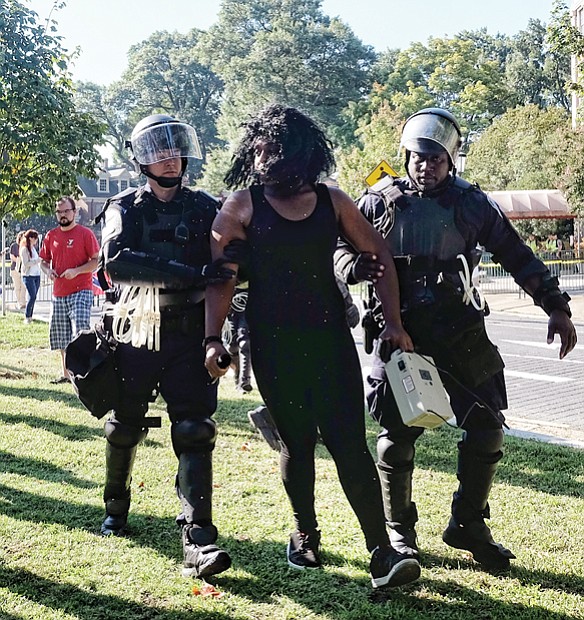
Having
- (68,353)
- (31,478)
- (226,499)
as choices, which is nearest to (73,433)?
(31,478)

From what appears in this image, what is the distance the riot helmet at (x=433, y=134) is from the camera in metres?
3.81

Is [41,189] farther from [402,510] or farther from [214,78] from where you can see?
[214,78]

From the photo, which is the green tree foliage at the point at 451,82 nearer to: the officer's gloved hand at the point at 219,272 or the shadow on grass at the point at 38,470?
the shadow on grass at the point at 38,470

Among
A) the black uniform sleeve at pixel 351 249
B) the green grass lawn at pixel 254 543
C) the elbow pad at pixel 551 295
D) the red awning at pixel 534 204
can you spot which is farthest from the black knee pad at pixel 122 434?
the red awning at pixel 534 204

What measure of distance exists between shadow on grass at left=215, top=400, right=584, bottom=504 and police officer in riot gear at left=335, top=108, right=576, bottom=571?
61.0 inches

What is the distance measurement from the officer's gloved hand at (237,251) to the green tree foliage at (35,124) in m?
5.80

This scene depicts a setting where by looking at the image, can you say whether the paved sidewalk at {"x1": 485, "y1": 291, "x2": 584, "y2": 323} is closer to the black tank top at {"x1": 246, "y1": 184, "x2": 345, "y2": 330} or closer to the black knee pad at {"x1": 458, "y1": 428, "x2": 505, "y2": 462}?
the black knee pad at {"x1": 458, "y1": 428, "x2": 505, "y2": 462}

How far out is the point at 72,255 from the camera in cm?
882

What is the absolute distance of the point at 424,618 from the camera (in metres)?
3.37

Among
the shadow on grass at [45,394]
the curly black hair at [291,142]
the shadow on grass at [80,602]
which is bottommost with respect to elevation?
the shadow on grass at [80,602]

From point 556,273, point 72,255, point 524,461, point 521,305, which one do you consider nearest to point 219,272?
point 524,461

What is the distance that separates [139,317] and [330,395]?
1048 mm


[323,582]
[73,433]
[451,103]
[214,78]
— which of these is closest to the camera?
[323,582]

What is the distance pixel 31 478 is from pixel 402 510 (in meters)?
2.67
